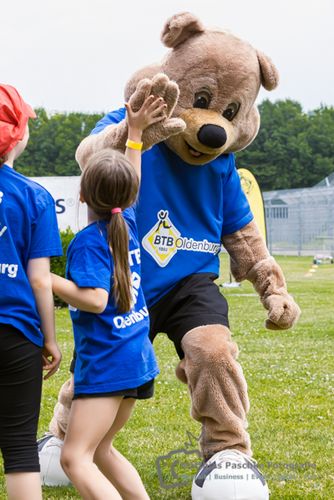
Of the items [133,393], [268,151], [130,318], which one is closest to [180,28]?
[130,318]

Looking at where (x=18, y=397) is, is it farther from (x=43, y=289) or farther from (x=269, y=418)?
(x=269, y=418)

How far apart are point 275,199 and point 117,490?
32448 mm

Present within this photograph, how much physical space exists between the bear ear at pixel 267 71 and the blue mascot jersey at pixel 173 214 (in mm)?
445

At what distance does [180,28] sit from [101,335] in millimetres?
1670

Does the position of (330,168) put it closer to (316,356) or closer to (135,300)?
(316,356)

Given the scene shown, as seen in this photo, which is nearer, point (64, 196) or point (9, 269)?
point (9, 269)

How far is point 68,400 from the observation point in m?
4.11

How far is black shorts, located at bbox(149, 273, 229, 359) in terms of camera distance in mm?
3945

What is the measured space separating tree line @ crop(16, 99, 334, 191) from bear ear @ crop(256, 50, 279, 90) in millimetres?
53012

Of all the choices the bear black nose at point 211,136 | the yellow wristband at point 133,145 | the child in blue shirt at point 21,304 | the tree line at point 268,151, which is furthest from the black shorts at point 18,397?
the tree line at point 268,151

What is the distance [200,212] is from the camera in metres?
4.07

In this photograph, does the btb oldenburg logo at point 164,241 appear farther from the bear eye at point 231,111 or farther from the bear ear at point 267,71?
the bear ear at point 267,71

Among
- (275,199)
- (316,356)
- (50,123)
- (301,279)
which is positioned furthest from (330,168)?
(316,356)

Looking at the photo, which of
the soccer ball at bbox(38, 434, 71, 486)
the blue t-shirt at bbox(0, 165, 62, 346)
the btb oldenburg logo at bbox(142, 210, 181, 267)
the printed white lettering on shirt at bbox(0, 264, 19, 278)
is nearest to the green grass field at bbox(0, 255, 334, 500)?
the soccer ball at bbox(38, 434, 71, 486)
